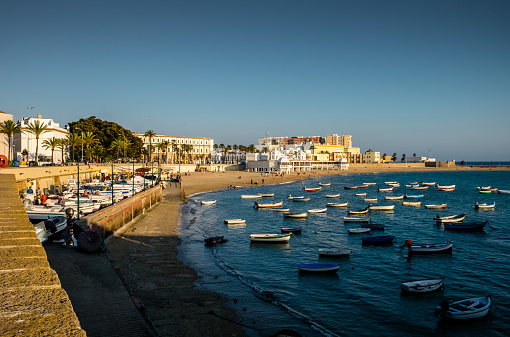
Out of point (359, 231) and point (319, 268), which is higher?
point (319, 268)

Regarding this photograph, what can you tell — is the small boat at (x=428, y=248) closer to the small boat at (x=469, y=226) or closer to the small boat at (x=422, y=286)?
the small boat at (x=422, y=286)

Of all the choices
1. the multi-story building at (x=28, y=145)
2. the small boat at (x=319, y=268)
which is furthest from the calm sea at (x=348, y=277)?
the multi-story building at (x=28, y=145)

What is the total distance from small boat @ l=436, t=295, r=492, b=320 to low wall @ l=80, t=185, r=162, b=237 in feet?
84.9

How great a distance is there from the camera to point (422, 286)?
2369 centimetres

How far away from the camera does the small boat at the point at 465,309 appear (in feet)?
65.2

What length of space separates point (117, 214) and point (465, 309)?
105 feet

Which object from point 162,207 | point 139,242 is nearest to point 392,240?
point 139,242

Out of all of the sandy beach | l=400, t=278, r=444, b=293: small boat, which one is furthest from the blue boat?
the sandy beach

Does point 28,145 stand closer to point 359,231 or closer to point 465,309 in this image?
point 359,231

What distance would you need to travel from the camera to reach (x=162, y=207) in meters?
60.3

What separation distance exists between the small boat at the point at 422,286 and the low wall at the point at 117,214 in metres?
24.2

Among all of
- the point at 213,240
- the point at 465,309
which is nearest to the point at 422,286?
the point at 465,309

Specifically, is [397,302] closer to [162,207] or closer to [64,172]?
[162,207]

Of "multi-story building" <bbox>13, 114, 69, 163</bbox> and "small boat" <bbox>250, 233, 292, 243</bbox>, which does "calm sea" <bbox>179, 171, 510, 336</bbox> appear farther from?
"multi-story building" <bbox>13, 114, 69, 163</bbox>
